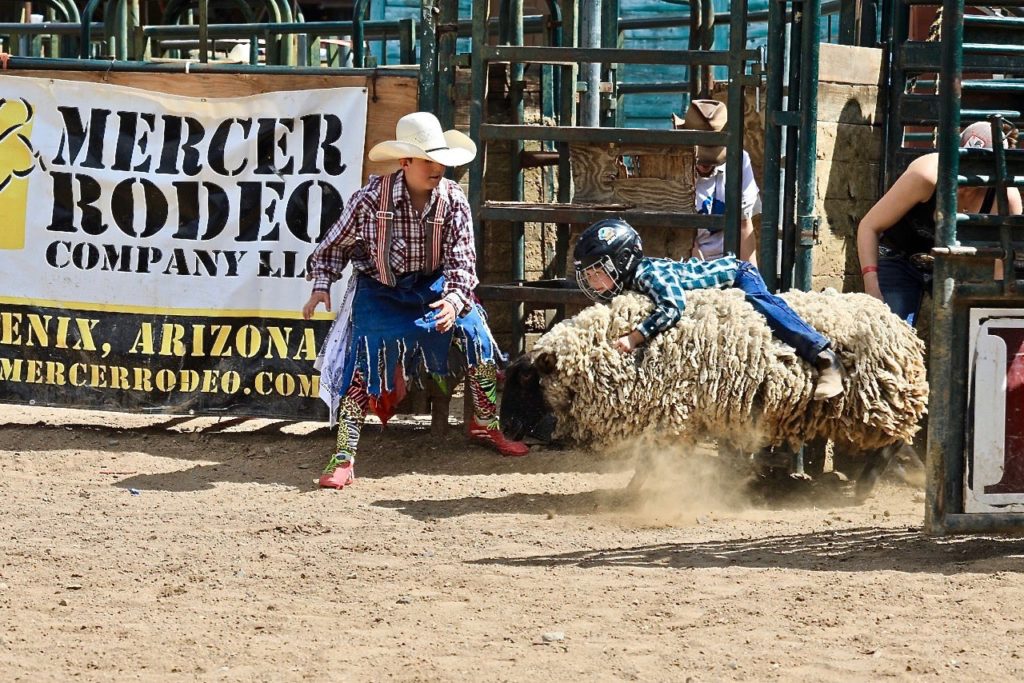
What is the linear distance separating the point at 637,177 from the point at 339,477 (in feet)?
6.71

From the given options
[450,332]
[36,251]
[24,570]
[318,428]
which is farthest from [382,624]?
[36,251]

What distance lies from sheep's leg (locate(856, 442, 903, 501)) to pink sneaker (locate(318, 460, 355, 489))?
2236 millimetres

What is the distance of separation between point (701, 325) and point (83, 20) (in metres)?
5.09

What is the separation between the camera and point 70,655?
4301mm

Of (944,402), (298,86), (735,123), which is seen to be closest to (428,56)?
(298,86)

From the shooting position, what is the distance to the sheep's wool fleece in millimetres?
5883

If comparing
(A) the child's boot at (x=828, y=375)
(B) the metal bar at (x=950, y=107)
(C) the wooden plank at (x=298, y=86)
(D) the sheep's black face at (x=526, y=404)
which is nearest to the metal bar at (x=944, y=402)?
(B) the metal bar at (x=950, y=107)

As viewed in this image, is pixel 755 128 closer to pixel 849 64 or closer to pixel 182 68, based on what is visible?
pixel 849 64

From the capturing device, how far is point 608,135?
22.7 feet

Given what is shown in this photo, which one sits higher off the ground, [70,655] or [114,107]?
[114,107]

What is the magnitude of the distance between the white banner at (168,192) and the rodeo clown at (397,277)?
76 centimetres

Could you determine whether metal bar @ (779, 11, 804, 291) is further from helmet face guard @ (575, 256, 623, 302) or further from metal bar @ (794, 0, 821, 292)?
helmet face guard @ (575, 256, 623, 302)

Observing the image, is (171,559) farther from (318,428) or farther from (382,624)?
(318,428)

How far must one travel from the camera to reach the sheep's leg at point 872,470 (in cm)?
628
